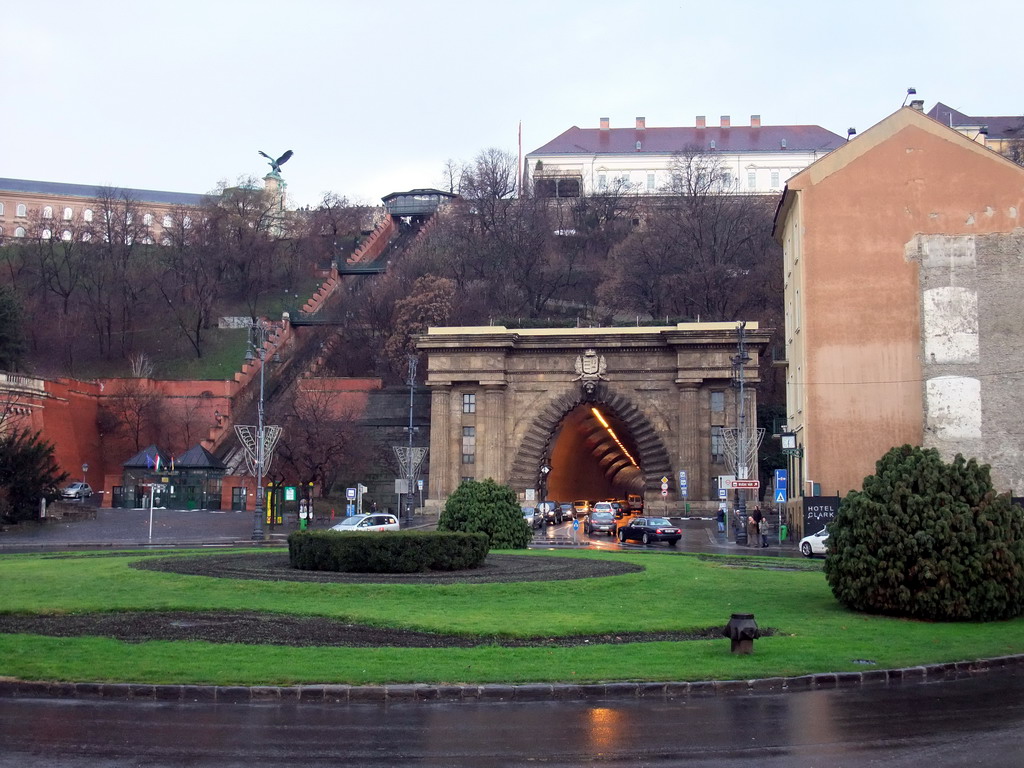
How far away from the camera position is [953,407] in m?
51.7

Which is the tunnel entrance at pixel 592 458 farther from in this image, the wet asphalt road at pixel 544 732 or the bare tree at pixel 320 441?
the wet asphalt road at pixel 544 732

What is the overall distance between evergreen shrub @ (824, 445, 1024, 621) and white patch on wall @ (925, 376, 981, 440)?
103 feet

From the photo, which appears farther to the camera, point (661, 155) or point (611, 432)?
point (661, 155)

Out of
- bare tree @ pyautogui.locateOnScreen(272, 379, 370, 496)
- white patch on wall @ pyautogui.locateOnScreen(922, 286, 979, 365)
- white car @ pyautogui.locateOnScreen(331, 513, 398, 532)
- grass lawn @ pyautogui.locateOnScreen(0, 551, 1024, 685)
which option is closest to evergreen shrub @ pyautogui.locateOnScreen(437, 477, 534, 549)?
white car @ pyautogui.locateOnScreen(331, 513, 398, 532)

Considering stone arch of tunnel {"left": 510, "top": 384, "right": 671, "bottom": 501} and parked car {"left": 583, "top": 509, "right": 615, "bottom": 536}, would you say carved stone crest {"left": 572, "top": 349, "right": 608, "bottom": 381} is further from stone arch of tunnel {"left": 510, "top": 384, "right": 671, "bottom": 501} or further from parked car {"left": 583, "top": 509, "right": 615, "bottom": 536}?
parked car {"left": 583, "top": 509, "right": 615, "bottom": 536}

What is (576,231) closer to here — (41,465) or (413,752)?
(41,465)

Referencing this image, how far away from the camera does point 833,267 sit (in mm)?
53594

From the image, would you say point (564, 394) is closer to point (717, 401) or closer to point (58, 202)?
point (717, 401)

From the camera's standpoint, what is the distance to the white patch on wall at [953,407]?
169ft

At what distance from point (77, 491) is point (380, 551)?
60.8 meters

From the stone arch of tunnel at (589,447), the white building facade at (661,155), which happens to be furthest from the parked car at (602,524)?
the white building facade at (661,155)

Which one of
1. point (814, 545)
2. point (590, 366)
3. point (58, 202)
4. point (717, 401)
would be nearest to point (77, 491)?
point (590, 366)

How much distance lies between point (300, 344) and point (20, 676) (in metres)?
89.6

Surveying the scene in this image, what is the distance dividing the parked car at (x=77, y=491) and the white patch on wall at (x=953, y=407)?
184 feet
